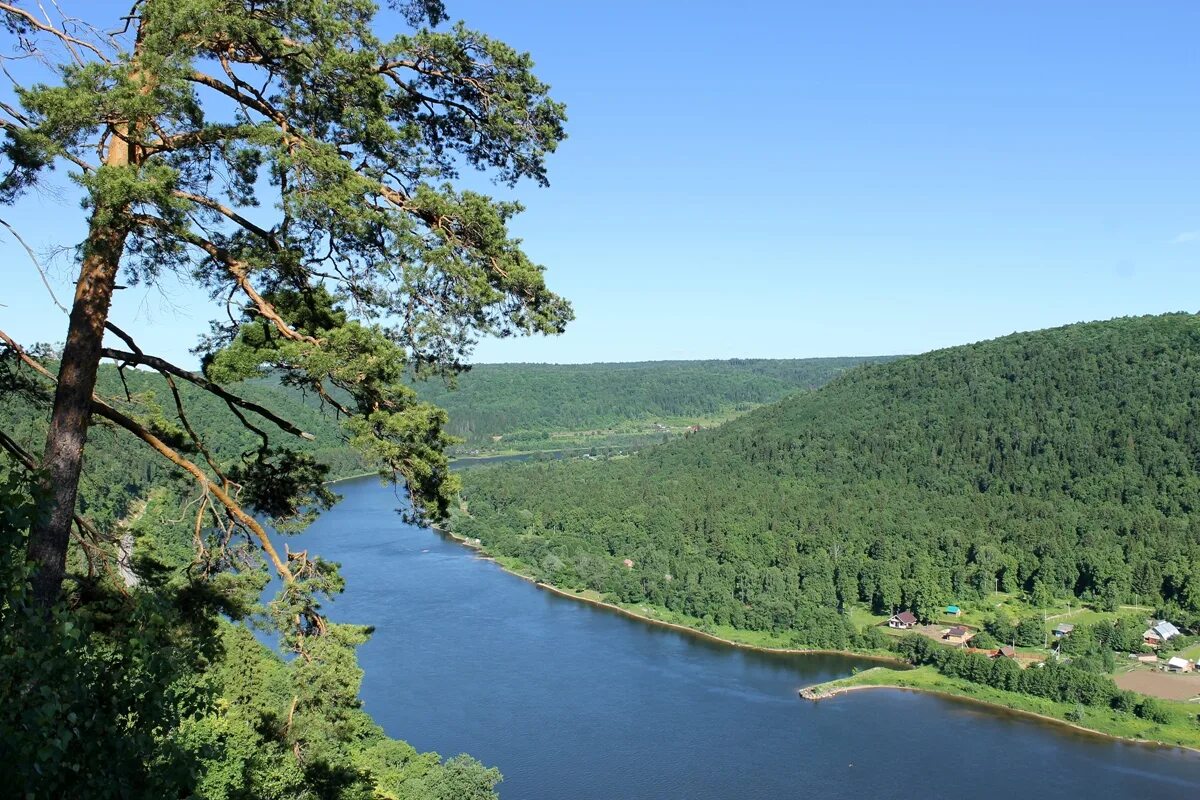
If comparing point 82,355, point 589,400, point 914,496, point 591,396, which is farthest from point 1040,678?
point 591,396

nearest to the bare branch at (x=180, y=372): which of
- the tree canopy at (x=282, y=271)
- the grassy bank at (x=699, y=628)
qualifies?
the tree canopy at (x=282, y=271)

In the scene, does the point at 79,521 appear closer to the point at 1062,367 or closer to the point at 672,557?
the point at 672,557

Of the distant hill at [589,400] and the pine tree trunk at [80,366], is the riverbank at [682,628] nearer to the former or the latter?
the pine tree trunk at [80,366]

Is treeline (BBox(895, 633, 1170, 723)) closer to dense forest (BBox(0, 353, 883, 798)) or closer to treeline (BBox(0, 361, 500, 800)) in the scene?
dense forest (BBox(0, 353, 883, 798))

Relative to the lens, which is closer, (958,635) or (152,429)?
(152,429)

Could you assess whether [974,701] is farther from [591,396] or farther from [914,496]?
[591,396]

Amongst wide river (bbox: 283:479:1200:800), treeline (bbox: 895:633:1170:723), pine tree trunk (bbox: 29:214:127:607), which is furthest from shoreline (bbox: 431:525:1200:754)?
pine tree trunk (bbox: 29:214:127:607)

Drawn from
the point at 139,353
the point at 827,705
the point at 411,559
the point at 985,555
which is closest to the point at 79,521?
the point at 139,353
